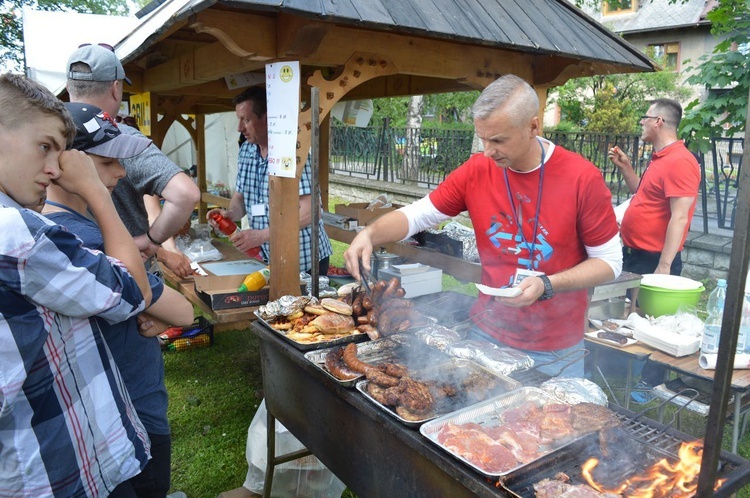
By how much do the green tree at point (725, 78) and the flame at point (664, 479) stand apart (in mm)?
5654

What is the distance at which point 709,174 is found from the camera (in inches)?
356

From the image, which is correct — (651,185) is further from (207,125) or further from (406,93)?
(207,125)

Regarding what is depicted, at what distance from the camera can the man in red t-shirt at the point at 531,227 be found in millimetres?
2283

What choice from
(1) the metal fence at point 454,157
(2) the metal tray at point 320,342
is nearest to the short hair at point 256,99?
(2) the metal tray at point 320,342

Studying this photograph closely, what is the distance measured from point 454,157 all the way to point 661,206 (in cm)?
693

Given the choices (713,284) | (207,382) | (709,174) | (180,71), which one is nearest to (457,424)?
(207,382)

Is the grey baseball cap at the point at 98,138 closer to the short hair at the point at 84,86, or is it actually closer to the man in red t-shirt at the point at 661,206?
the short hair at the point at 84,86

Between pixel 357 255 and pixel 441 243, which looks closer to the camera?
pixel 357 255

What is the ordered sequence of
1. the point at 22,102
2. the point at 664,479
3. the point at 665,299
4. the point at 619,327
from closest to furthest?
the point at 22,102, the point at 664,479, the point at 619,327, the point at 665,299

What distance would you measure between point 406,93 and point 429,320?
4.15m

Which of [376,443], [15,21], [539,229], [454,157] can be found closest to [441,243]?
[539,229]

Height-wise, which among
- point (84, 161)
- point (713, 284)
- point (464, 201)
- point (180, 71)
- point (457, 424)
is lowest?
point (713, 284)

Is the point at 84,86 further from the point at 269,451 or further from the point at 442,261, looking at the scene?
the point at 442,261

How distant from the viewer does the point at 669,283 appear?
398 cm
